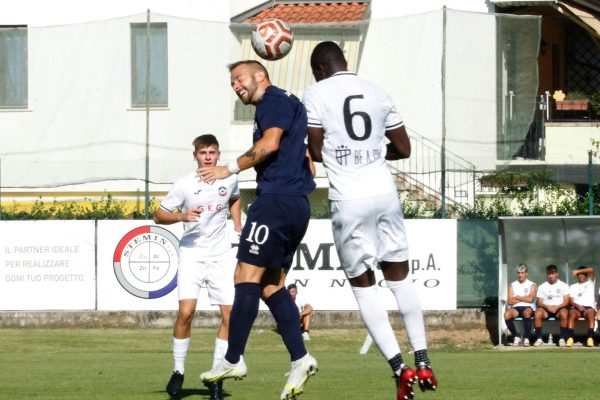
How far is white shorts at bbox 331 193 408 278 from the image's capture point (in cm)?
955

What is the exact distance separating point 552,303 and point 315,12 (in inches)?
502

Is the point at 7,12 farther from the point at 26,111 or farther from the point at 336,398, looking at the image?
the point at 336,398

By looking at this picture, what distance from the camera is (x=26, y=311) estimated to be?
79.7 feet

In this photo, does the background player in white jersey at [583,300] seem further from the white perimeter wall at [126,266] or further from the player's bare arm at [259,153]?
the player's bare arm at [259,153]

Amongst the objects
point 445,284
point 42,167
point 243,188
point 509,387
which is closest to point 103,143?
point 42,167

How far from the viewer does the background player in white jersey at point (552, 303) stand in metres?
23.1

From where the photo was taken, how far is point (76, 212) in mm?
25031

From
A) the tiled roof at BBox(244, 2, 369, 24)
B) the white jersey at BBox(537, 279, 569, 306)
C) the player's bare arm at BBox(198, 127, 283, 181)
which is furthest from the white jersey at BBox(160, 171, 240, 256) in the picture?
the tiled roof at BBox(244, 2, 369, 24)

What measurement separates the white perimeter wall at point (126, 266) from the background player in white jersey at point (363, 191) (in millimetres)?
14191

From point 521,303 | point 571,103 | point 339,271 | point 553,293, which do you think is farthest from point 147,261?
point 571,103

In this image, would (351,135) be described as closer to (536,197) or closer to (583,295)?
(583,295)

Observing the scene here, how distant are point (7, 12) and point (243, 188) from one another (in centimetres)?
884

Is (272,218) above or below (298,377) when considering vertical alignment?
above

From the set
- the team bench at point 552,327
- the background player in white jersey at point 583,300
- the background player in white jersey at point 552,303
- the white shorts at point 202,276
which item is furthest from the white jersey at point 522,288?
the white shorts at point 202,276
